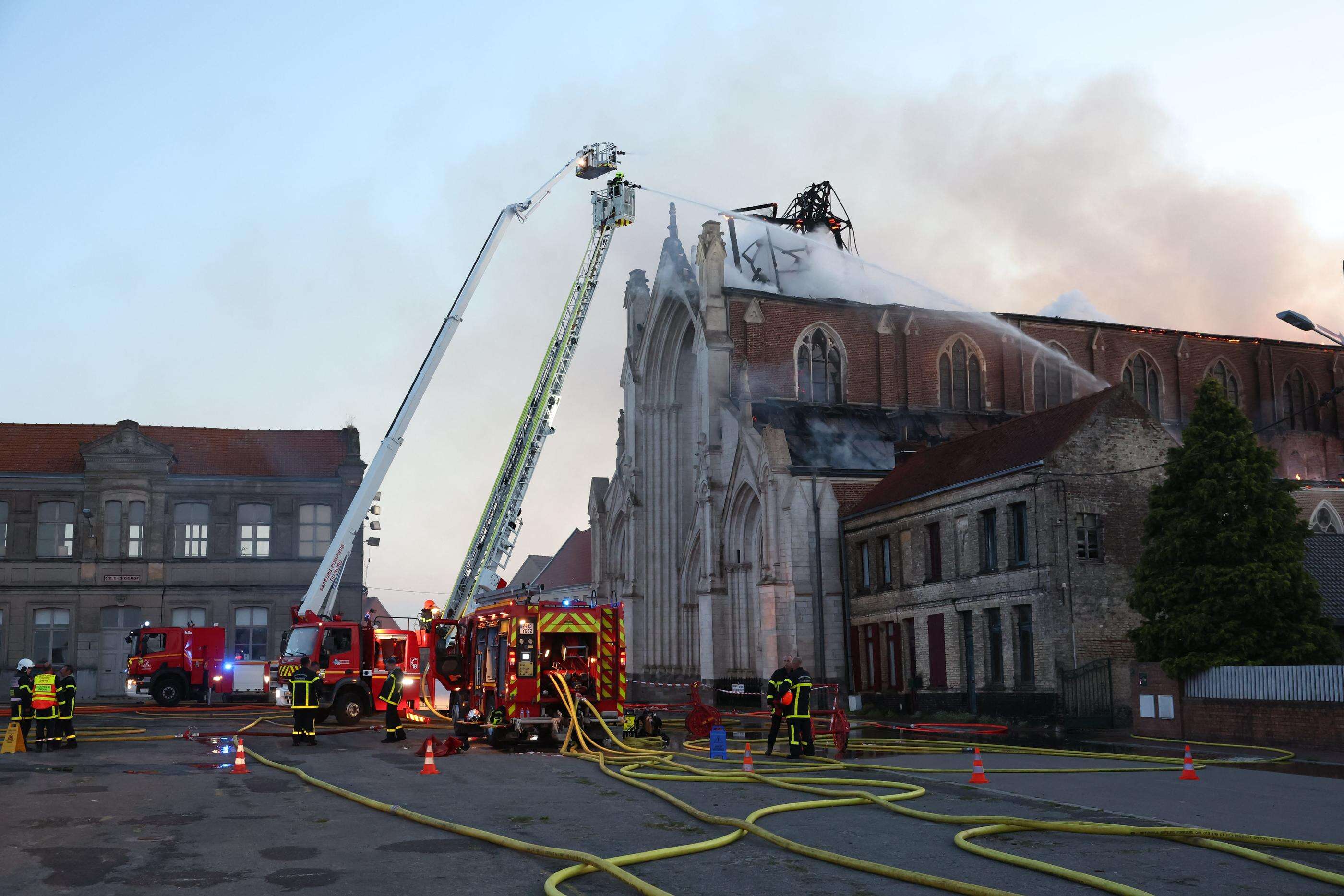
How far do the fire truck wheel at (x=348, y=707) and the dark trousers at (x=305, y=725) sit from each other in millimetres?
A: 5740

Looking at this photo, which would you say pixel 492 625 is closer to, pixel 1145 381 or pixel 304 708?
pixel 304 708

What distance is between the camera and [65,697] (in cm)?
2289

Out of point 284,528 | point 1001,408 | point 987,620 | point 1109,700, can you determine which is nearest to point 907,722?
point 987,620

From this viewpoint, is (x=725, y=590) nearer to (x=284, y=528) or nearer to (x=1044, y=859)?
(x=284, y=528)

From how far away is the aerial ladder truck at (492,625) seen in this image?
22.4 metres

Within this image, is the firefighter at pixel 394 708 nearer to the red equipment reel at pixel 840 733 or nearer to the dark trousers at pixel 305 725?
the dark trousers at pixel 305 725

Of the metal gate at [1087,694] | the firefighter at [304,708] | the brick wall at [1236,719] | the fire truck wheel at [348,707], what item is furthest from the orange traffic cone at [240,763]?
the metal gate at [1087,694]

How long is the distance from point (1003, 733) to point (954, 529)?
27.0ft

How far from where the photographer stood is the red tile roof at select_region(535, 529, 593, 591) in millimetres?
85812

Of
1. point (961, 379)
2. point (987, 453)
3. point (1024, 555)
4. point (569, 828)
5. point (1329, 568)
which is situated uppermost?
point (961, 379)

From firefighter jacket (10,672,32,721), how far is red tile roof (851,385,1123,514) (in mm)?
21190

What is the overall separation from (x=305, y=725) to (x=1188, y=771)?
48.7ft

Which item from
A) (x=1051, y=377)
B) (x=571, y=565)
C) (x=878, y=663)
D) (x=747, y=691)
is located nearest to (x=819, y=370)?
(x=1051, y=377)

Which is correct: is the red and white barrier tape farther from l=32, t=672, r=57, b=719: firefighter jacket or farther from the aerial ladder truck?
l=32, t=672, r=57, b=719: firefighter jacket
